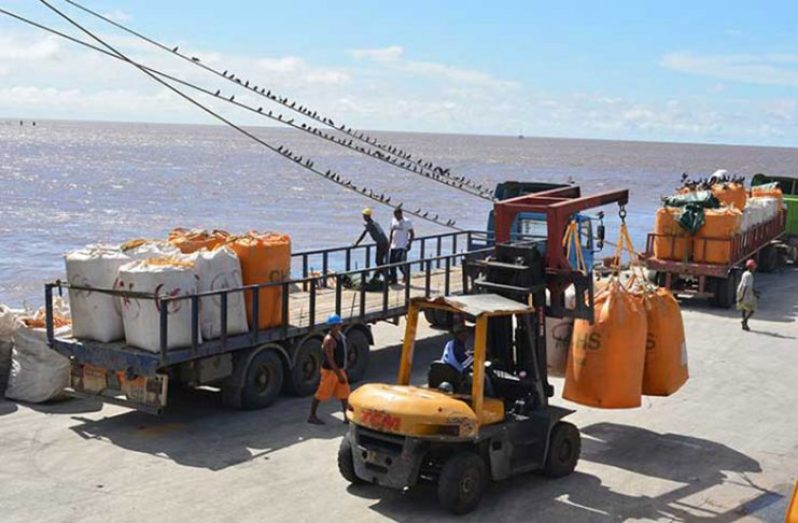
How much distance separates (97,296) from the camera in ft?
39.1

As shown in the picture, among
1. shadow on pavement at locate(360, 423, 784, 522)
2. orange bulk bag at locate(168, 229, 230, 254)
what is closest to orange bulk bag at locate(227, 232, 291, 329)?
orange bulk bag at locate(168, 229, 230, 254)

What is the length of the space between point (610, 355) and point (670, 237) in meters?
12.1

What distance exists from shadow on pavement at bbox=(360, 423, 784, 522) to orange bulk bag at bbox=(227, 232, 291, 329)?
3.63m

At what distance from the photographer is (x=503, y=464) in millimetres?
9570

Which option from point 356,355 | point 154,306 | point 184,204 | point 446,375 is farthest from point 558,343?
point 184,204

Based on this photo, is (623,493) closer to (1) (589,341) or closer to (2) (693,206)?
(1) (589,341)

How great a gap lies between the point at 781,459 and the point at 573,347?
9.14ft

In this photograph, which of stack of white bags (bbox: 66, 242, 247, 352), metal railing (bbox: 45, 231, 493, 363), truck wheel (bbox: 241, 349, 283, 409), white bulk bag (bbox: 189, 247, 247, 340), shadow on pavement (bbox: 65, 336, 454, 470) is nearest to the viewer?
shadow on pavement (bbox: 65, 336, 454, 470)

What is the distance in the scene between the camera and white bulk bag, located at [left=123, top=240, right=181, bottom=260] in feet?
40.4

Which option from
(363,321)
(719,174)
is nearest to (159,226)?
(719,174)

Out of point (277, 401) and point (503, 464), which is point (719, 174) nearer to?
point (277, 401)

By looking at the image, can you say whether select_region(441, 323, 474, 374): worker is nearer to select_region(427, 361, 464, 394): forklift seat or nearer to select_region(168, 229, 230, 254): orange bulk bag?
select_region(427, 361, 464, 394): forklift seat

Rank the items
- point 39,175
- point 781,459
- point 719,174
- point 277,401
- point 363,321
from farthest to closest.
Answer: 1. point 39,175
2. point 719,174
3. point 363,321
4. point 277,401
5. point 781,459

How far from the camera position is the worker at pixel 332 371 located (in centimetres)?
1183
